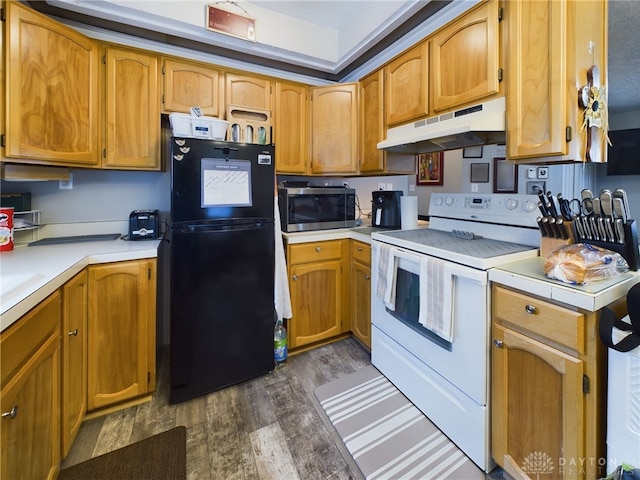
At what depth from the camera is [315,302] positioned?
2.29 meters

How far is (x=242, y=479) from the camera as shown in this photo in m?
1.28

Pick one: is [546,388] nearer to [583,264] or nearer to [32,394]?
[583,264]

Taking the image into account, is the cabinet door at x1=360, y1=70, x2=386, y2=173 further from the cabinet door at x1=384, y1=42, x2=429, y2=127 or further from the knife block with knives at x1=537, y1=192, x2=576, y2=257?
the knife block with knives at x1=537, y1=192, x2=576, y2=257

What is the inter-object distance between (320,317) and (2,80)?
2230mm

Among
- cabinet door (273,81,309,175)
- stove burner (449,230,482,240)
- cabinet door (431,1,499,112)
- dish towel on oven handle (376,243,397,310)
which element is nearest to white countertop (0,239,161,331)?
cabinet door (273,81,309,175)

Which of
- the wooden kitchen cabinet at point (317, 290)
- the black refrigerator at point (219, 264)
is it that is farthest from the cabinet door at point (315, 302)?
the black refrigerator at point (219, 264)

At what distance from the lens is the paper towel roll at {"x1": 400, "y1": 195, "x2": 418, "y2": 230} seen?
7.23ft

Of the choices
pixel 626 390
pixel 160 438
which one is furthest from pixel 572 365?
pixel 160 438

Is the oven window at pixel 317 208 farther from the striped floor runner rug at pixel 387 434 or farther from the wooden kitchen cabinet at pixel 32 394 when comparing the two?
the wooden kitchen cabinet at pixel 32 394

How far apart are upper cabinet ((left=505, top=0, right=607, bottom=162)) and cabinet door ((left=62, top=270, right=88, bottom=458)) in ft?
7.07

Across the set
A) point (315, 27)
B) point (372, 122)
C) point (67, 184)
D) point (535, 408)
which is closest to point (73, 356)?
→ point (67, 184)

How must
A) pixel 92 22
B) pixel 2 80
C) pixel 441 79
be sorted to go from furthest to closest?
pixel 92 22 < pixel 441 79 < pixel 2 80

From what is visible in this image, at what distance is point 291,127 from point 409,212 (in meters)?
1.18

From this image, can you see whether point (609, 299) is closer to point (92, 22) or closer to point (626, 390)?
point (626, 390)
